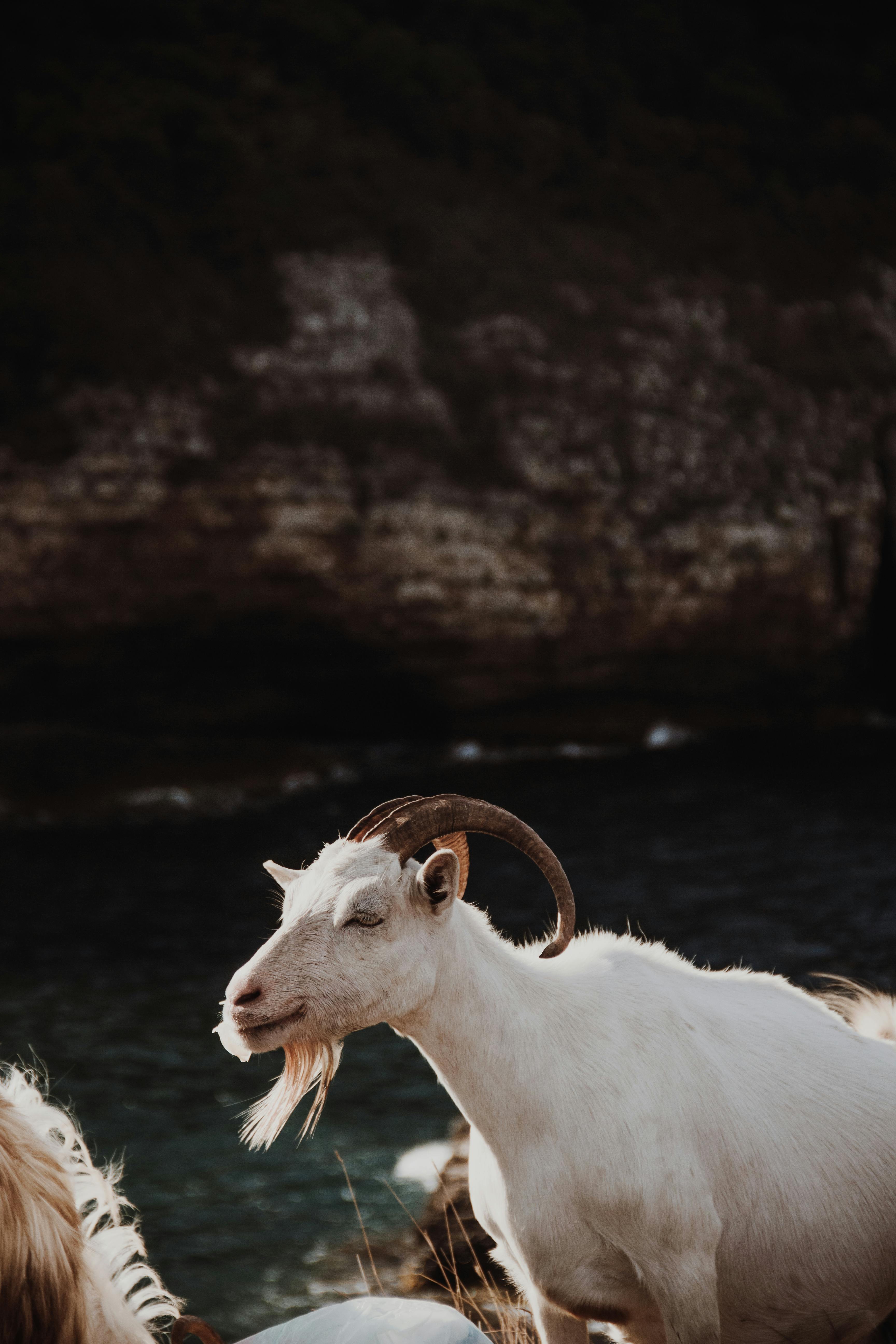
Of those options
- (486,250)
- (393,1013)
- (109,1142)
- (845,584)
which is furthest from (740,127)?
(393,1013)

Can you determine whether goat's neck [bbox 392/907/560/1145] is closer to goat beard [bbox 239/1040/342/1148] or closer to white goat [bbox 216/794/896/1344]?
white goat [bbox 216/794/896/1344]

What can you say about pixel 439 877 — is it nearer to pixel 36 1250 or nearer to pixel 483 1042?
pixel 483 1042

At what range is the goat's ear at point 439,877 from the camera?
10.8 feet

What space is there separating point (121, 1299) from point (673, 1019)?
6.06ft

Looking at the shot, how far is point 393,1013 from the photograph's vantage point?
3410 millimetres

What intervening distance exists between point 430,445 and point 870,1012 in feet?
94.7

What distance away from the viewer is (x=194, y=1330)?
2.71 meters

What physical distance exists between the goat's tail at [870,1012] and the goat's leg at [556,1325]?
4.72ft

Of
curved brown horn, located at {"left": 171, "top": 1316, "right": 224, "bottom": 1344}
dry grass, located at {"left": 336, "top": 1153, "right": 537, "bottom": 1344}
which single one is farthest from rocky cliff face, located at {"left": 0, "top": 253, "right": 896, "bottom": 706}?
curved brown horn, located at {"left": 171, "top": 1316, "right": 224, "bottom": 1344}

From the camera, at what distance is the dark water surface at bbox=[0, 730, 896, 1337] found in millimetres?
8984

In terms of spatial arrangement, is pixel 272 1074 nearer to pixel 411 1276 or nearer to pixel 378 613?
pixel 411 1276

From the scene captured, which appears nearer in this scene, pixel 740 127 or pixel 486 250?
pixel 486 250

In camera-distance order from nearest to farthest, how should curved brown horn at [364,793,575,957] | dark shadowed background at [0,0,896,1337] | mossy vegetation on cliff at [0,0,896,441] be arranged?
curved brown horn at [364,793,575,957] < dark shadowed background at [0,0,896,1337] < mossy vegetation on cliff at [0,0,896,441]

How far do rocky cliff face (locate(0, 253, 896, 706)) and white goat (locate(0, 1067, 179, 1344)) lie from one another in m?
26.7
